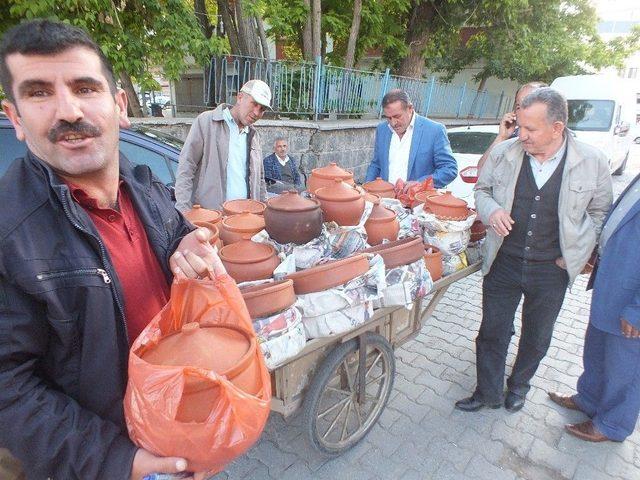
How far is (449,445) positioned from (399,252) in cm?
134

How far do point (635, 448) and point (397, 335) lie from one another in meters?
1.63

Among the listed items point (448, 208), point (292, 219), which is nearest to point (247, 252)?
point (292, 219)

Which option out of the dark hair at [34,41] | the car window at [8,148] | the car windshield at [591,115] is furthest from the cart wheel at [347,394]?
the car windshield at [591,115]

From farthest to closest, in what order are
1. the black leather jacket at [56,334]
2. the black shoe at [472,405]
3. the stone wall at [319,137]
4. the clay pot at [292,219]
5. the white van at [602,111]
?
the white van at [602,111], the stone wall at [319,137], the black shoe at [472,405], the clay pot at [292,219], the black leather jacket at [56,334]

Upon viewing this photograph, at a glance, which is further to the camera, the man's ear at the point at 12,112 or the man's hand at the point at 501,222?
the man's hand at the point at 501,222

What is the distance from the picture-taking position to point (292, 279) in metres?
1.67

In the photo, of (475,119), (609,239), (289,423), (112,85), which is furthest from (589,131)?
Result: (112,85)

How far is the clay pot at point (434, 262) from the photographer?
2.20 metres

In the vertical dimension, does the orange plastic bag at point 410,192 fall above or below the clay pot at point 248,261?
above

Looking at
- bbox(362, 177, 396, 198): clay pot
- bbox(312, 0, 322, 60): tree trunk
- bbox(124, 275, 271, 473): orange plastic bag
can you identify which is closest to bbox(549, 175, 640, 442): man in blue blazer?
bbox(362, 177, 396, 198): clay pot

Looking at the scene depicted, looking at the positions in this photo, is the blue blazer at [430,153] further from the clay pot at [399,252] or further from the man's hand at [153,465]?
the man's hand at [153,465]

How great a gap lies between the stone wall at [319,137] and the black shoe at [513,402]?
489cm

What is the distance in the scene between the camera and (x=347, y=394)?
2.29 meters

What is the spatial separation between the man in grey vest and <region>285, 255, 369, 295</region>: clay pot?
1.08 meters
